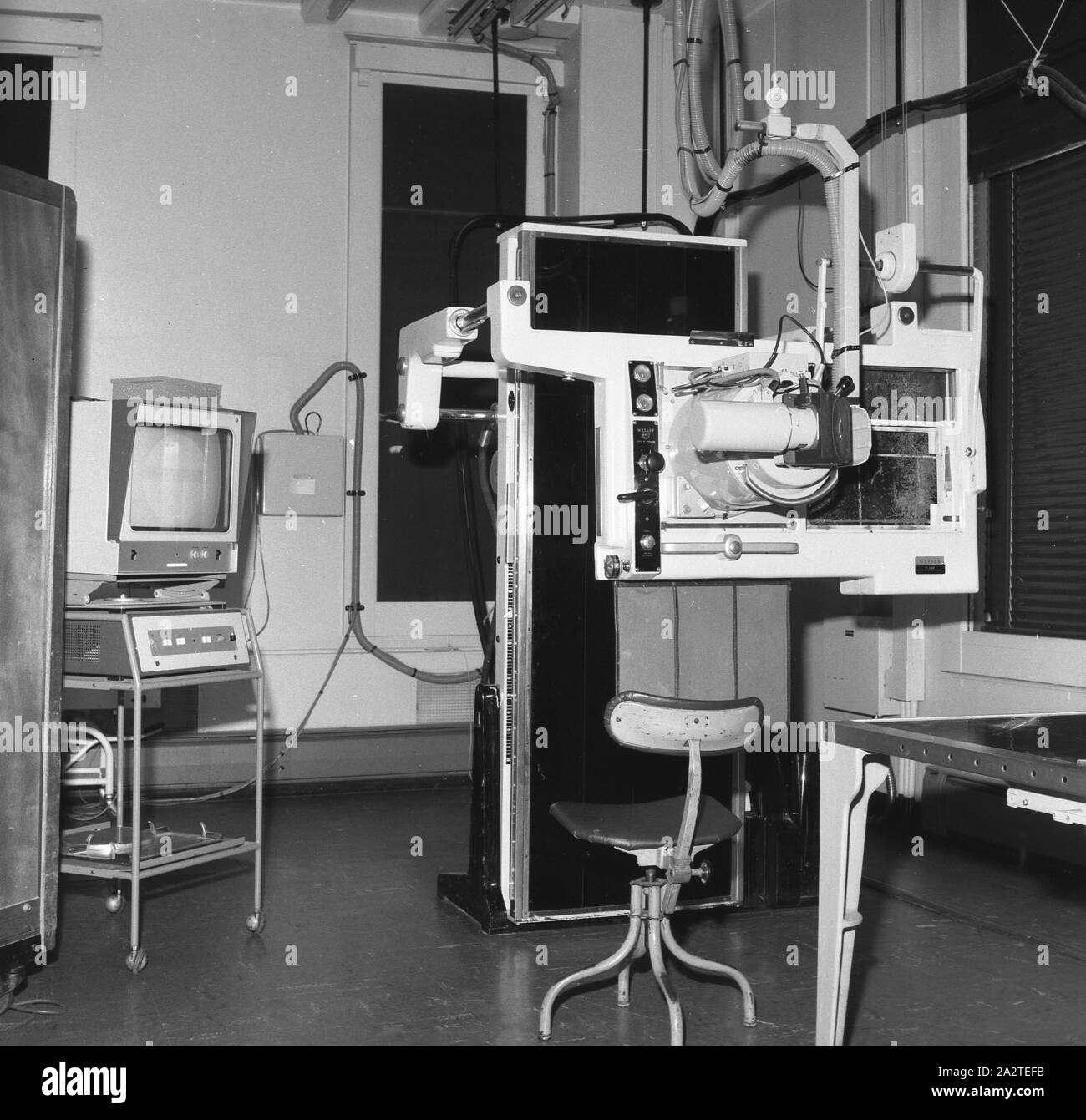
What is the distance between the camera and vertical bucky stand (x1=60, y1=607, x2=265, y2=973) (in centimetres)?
361

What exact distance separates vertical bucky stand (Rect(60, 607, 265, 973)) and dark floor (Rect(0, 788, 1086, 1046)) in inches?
4.1

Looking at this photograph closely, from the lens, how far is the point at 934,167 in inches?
202

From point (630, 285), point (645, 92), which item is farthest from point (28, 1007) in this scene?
point (645, 92)

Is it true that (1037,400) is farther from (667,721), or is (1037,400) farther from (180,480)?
(180,480)

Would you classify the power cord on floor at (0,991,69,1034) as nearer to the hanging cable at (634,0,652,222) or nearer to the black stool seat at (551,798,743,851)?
the black stool seat at (551,798,743,851)

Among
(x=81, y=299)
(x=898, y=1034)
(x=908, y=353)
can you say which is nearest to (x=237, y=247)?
(x=81, y=299)

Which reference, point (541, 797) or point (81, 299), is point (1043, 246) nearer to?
point (541, 797)

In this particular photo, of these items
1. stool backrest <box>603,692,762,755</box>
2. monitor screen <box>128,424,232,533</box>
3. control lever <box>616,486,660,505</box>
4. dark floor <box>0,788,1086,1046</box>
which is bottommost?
dark floor <box>0,788,1086,1046</box>

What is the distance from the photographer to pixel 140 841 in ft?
12.7

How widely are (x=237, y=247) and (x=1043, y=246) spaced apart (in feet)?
12.0

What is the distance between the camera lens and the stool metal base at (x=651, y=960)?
3.13 metres

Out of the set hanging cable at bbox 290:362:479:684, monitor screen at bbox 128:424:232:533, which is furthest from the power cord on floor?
hanging cable at bbox 290:362:479:684

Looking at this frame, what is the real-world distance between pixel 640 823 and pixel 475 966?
86 cm
